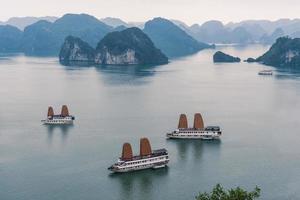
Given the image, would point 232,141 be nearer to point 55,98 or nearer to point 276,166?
point 276,166

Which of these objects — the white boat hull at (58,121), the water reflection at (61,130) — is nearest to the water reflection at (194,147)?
the water reflection at (61,130)

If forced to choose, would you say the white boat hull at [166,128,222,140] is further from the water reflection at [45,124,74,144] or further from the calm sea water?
the water reflection at [45,124,74,144]

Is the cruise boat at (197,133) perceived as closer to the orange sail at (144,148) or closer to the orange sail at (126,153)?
the orange sail at (144,148)

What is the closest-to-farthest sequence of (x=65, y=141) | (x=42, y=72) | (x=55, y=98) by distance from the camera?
(x=65, y=141)
(x=55, y=98)
(x=42, y=72)

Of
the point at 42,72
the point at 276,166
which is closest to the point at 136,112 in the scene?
the point at 276,166

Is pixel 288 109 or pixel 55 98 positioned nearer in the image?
pixel 288 109

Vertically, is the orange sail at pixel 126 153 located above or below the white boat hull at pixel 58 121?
below

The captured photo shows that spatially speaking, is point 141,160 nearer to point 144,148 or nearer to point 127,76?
point 144,148
